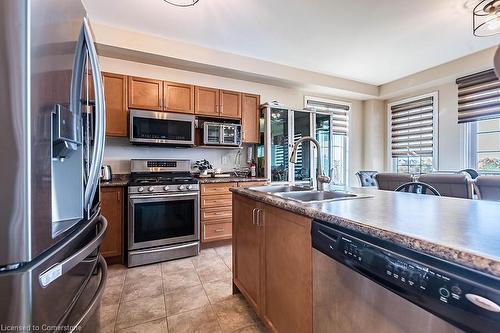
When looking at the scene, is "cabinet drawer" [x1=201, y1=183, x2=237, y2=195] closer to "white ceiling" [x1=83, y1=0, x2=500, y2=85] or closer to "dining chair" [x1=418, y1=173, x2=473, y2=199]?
"white ceiling" [x1=83, y1=0, x2=500, y2=85]

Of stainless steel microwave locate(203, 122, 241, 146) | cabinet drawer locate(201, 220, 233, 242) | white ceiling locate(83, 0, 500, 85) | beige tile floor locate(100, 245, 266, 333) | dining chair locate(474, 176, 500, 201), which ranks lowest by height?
beige tile floor locate(100, 245, 266, 333)

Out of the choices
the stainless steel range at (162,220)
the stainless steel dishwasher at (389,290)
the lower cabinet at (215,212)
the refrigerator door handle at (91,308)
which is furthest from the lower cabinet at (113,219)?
the stainless steel dishwasher at (389,290)

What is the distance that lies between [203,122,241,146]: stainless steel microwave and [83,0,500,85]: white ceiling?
1.10 m

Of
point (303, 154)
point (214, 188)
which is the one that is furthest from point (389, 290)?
point (303, 154)

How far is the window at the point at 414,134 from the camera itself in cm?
435

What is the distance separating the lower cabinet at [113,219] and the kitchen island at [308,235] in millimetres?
1485

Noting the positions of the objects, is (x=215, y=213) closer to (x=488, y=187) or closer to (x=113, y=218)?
(x=113, y=218)

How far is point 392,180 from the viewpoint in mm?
2889

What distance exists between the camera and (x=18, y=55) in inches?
19.8

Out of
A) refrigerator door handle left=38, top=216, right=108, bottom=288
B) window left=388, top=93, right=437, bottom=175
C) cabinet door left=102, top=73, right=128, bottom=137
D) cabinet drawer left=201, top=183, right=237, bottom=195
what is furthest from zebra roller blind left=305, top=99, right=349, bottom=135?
refrigerator door handle left=38, top=216, right=108, bottom=288

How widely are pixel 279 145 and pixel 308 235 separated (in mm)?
2929

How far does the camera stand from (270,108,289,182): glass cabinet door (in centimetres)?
388

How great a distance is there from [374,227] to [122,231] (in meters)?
2.69

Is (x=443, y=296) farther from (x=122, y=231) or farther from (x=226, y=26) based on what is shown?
(x=226, y=26)
